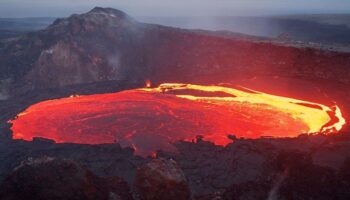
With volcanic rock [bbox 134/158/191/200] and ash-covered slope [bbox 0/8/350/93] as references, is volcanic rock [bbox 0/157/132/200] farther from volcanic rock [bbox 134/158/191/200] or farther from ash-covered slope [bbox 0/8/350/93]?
ash-covered slope [bbox 0/8/350/93]

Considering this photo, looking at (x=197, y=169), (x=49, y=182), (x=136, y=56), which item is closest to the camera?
(x=49, y=182)

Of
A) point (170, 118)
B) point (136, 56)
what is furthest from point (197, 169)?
point (136, 56)

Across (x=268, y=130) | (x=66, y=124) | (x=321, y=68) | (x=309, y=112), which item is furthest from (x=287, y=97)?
(x=66, y=124)

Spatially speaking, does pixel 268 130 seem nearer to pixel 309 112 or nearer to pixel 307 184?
pixel 309 112

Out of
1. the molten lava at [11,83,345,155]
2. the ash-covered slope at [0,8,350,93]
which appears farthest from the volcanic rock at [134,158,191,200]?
the ash-covered slope at [0,8,350,93]

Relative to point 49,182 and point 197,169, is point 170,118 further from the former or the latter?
point 49,182

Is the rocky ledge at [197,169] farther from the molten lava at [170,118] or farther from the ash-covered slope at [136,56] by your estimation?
the ash-covered slope at [136,56]

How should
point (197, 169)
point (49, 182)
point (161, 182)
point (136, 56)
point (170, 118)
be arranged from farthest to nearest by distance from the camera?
point (136, 56)
point (170, 118)
point (197, 169)
point (161, 182)
point (49, 182)
